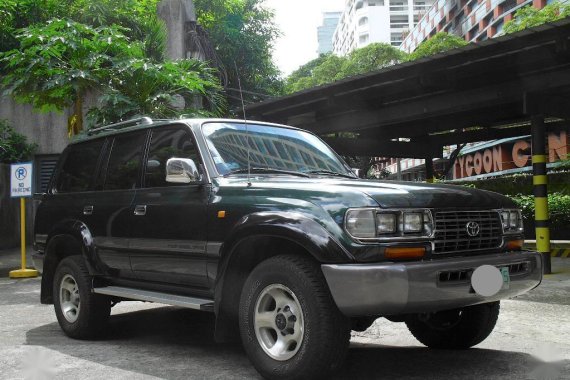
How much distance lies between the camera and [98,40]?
10.9 metres

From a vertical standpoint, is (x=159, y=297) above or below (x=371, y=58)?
below

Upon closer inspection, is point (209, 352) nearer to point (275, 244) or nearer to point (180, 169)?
point (275, 244)

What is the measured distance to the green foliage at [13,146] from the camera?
1767cm

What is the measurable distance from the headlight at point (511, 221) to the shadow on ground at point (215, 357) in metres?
0.97

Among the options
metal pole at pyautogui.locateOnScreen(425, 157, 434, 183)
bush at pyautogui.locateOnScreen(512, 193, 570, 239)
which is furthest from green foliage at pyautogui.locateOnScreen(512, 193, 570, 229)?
metal pole at pyautogui.locateOnScreen(425, 157, 434, 183)

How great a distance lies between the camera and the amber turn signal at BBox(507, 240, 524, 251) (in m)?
4.22

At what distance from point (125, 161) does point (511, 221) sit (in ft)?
10.6

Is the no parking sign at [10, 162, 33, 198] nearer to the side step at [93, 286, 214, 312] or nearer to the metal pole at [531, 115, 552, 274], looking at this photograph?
the side step at [93, 286, 214, 312]

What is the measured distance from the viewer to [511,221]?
4.32m

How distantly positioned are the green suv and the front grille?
11 mm

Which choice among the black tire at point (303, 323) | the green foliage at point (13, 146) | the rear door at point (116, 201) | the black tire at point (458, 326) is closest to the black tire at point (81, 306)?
the rear door at point (116, 201)

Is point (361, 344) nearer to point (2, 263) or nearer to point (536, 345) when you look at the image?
point (536, 345)

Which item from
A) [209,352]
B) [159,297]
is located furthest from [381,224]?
[209,352]

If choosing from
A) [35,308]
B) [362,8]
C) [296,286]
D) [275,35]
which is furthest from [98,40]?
[362,8]
